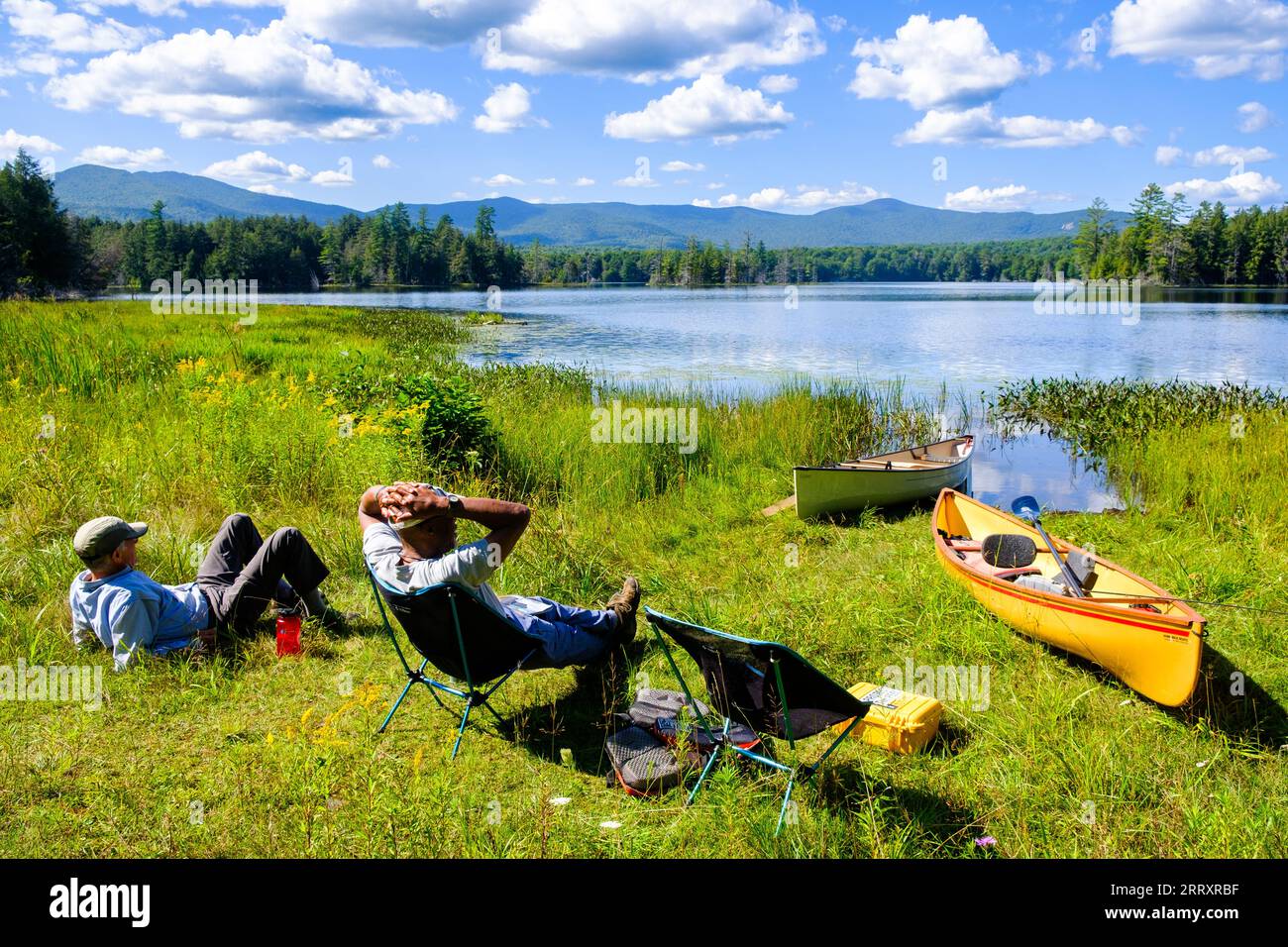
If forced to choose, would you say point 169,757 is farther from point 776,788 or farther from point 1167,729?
point 1167,729

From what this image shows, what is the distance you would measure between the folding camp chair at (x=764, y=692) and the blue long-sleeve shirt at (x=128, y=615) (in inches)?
125

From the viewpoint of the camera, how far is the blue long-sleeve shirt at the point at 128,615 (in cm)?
481

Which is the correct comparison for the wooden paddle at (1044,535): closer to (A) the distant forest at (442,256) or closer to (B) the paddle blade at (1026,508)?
(B) the paddle blade at (1026,508)

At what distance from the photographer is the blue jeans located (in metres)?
4.66

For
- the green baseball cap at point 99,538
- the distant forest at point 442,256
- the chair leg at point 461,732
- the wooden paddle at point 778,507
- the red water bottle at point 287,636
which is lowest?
the chair leg at point 461,732

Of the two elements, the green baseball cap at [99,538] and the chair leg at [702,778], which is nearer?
the chair leg at [702,778]

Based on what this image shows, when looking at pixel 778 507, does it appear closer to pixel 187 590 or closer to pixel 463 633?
pixel 463 633

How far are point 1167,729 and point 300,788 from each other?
4442 mm

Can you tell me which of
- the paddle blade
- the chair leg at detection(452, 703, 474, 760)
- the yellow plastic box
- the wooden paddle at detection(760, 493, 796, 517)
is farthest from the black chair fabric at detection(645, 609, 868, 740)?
the wooden paddle at detection(760, 493, 796, 517)

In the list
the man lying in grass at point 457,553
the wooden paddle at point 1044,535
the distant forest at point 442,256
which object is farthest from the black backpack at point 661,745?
the distant forest at point 442,256

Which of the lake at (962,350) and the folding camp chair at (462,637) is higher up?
the lake at (962,350)

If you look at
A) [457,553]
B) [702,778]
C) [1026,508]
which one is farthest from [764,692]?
[1026,508]

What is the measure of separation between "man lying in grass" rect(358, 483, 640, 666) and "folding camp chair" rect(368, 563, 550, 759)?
0.28 feet

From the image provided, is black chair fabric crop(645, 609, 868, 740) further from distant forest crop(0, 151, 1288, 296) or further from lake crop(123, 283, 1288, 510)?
distant forest crop(0, 151, 1288, 296)
